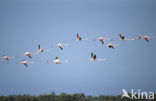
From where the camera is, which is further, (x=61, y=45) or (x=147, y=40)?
(x=61, y=45)

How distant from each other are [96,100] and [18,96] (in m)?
26.3

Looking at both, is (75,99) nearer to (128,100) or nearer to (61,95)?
(61,95)

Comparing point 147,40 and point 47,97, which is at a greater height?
point 147,40

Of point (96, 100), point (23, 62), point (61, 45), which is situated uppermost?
point (61, 45)

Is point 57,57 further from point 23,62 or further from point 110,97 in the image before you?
point 110,97

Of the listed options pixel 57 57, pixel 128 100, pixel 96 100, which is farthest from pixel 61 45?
pixel 96 100

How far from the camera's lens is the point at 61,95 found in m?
77.9

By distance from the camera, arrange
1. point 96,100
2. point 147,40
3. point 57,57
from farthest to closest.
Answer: point 96,100, point 57,57, point 147,40

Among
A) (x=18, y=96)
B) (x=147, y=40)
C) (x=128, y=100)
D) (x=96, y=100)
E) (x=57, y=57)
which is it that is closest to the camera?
(x=147, y=40)

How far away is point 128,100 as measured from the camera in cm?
6588

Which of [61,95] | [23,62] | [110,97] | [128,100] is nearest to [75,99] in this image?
[61,95]

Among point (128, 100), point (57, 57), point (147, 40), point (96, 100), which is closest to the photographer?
point (147, 40)

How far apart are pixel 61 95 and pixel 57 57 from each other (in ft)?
200

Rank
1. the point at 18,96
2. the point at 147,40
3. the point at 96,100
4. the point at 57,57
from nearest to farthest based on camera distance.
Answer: the point at 147,40 < the point at 57,57 < the point at 96,100 < the point at 18,96
